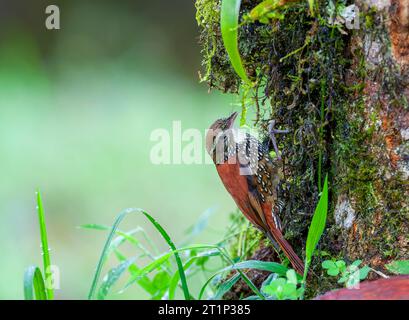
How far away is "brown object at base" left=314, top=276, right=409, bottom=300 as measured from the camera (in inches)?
64.7

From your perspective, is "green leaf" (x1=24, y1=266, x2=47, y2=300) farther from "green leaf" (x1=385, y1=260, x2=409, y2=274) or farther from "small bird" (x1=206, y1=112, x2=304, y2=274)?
"green leaf" (x1=385, y1=260, x2=409, y2=274)

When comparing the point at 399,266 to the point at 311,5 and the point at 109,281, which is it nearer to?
the point at 311,5

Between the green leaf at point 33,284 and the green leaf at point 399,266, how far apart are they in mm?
1210

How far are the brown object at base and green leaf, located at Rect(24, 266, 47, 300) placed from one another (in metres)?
1.01

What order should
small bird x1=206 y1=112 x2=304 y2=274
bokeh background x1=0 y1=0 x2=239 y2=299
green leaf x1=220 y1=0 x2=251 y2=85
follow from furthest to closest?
1. bokeh background x1=0 y1=0 x2=239 y2=299
2. small bird x1=206 y1=112 x2=304 y2=274
3. green leaf x1=220 y1=0 x2=251 y2=85

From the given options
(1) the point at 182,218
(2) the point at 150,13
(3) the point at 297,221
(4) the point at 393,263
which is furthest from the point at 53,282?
(2) the point at 150,13

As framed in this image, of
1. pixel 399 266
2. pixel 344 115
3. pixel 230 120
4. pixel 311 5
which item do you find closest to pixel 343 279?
pixel 399 266

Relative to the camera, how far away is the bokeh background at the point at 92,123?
5.94 metres

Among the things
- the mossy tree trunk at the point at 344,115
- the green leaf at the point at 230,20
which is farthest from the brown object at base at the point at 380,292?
the green leaf at the point at 230,20

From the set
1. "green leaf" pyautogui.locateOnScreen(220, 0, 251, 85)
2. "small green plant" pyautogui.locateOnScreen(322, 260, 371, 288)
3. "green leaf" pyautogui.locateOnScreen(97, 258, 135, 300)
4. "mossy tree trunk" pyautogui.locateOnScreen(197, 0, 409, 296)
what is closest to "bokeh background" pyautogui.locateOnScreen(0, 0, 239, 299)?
"green leaf" pyautogui.locateOnScreen(97, 258, 135, 300)

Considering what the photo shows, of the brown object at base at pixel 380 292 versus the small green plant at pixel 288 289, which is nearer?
the brown object at base at pixel 380 292

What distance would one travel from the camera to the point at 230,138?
294cm

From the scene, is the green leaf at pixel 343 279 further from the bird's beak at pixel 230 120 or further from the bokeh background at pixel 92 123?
the bokeh background at pixel 92 123
